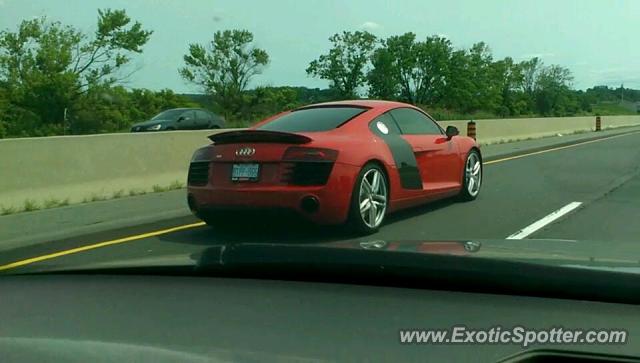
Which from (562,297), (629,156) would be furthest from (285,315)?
(629,156)

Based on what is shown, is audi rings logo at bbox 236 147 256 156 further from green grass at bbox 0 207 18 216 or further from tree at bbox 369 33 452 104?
tree at bbox 369 33 452 104

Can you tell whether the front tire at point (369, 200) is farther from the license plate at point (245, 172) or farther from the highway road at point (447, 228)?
the license plate at point (245, 172)

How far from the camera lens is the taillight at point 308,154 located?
7.92 m

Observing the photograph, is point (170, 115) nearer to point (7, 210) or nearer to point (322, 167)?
point (7, 210)

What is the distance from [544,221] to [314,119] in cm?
301

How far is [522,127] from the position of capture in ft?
117

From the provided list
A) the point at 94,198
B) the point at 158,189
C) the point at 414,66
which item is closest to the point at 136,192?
the point at 158,189

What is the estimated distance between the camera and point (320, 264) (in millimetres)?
3348

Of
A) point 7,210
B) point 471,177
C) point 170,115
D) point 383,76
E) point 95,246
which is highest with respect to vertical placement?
point 383,76

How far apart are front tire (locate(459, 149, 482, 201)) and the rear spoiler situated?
11.9 feet

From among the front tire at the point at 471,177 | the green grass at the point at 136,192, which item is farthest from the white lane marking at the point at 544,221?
the green grass at the point at 136,192

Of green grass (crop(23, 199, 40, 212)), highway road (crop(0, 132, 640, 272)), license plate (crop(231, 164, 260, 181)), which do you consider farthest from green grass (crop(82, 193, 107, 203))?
license plate (crop(231, 164, 260, 181))

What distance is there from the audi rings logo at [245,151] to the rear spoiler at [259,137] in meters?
0.10

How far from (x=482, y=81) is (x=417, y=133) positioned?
281ft
